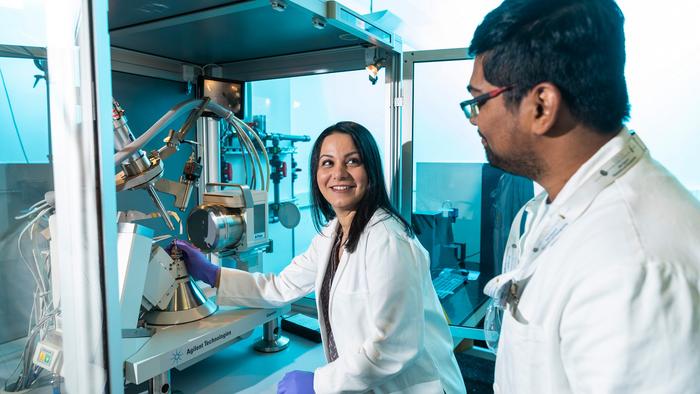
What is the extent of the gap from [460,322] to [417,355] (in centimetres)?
75

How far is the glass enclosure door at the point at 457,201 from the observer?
6.20 ft

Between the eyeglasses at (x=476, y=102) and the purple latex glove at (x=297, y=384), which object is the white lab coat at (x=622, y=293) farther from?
the purple latex glove at (x=297, y=384)

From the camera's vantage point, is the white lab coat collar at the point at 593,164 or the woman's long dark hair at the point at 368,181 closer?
the white lab coat collar at the point at 593,164

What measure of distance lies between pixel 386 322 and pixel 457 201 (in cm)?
110

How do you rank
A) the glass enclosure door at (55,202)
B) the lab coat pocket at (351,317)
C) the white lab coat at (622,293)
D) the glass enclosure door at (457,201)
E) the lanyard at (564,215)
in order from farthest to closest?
1. the glass enclosure door at (457,201)
2. the lab coat pocket at (351,317)
3. the glass enclosure door at (55,202)
4. the lanyard at (564,215)
5. the white lab coat at (622,293)

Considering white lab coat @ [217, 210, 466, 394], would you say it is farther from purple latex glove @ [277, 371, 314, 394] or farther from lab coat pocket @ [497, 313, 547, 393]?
lab coat pocket @ [497, 313, 547, 393]

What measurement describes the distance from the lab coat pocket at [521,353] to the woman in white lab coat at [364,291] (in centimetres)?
36

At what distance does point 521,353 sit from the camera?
63cm

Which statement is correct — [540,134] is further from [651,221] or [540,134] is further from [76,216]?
[76,216]

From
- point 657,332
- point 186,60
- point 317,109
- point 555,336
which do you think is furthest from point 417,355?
point 317,109

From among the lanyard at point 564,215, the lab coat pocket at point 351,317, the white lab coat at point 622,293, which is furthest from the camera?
the lab coat pocket at point 351,317

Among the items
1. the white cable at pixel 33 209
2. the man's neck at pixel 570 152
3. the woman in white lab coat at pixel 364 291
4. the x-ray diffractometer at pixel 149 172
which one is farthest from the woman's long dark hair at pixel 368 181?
the white cable at pixel 33 209

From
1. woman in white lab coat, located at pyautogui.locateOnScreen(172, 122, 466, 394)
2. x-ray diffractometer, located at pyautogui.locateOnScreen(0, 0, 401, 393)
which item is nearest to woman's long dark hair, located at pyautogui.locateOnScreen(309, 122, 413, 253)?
woman in white lab coat, located at pyautogui.locateOnScreen(172, 122, 466, 394)

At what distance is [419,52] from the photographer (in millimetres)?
1615
